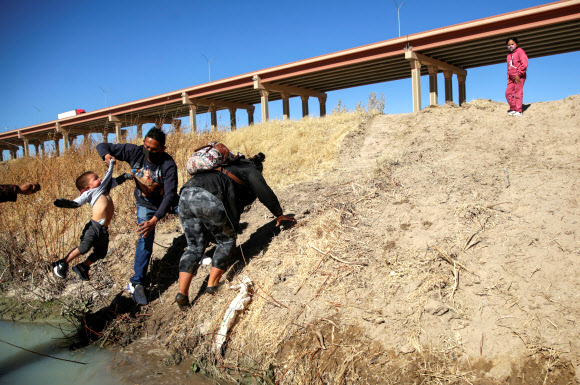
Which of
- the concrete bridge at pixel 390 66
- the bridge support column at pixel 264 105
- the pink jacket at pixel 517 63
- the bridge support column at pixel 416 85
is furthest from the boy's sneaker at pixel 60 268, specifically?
the bridge support column at pixel 264 105

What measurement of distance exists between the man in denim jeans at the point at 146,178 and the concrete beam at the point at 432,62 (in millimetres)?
10574

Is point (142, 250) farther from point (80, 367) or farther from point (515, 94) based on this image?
point (515, 94)

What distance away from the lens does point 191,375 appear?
356 cm

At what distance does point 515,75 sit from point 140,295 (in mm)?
8105

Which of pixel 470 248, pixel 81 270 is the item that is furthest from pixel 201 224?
pixel 470 248

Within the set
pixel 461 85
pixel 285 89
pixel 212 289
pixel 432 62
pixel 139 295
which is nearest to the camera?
pixel 212 289

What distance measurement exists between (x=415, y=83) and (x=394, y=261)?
1035 cm

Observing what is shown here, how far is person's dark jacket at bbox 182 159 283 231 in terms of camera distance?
4.19m

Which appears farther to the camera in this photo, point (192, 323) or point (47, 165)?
point (47, 165)

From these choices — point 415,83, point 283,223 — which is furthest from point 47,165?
point 415,83

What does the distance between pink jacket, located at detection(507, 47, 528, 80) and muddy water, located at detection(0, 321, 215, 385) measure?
8110mm

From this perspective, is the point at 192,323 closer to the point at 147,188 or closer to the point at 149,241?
the point at 149,241

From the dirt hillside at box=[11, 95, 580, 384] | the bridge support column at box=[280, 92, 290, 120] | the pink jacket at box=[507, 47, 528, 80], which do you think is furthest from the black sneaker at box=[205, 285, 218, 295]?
the bridge support column at box=[280, 92, 290, 120]

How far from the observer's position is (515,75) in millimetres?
7867
